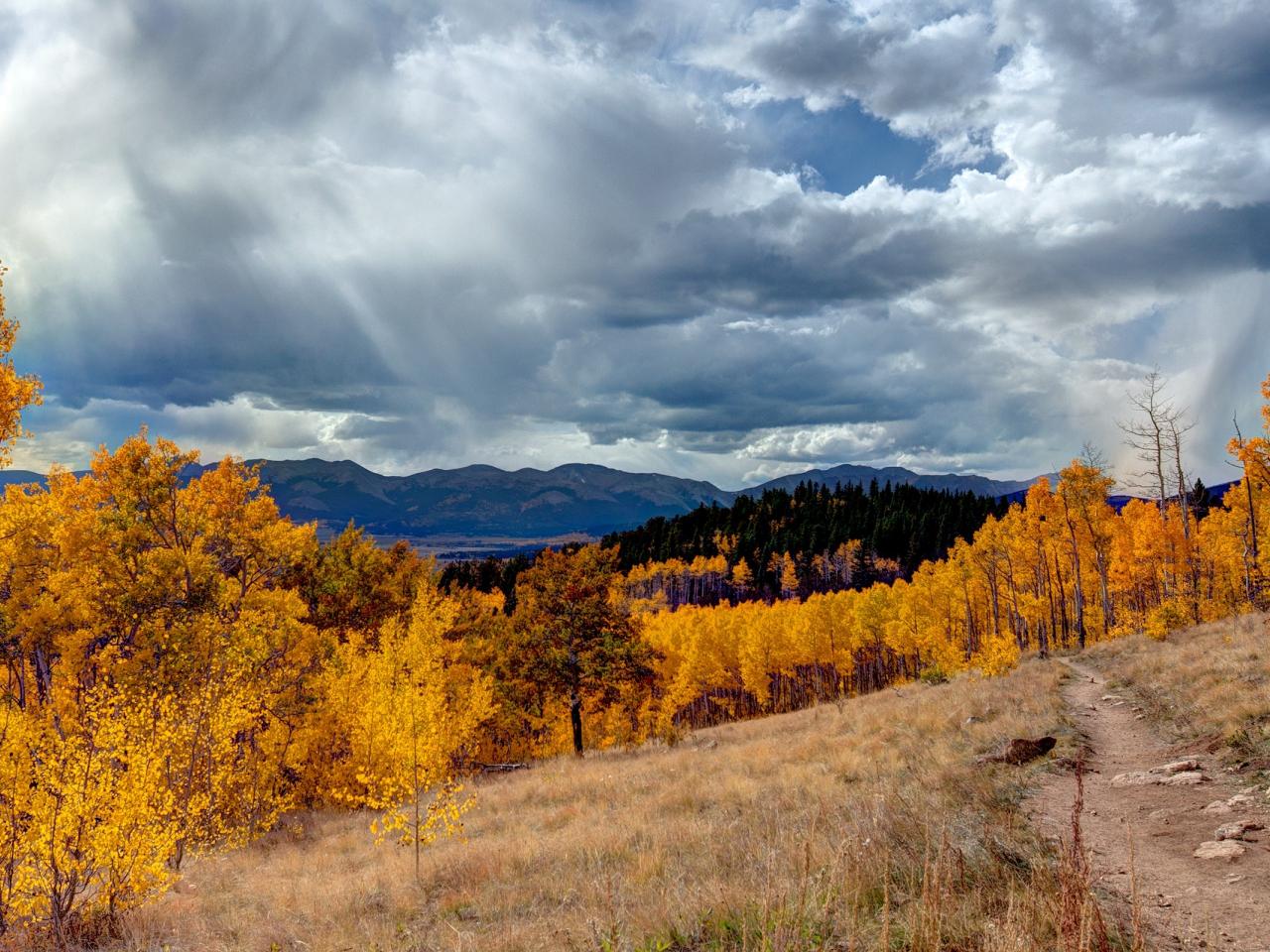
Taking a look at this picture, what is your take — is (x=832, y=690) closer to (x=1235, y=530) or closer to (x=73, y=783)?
(x=1235, y=530)

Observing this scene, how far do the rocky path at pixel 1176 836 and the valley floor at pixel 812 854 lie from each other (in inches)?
2.0

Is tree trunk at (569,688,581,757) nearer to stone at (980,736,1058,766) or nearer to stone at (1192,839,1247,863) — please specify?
stone at (980,736,1058,766)

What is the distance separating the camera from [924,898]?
4832 millimetres

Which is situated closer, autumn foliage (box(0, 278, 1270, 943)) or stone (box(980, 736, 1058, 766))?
autumn foliage (box(0, 278, 1270, 943))

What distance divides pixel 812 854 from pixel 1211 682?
17249mm

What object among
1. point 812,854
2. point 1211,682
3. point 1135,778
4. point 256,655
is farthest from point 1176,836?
point 256,655

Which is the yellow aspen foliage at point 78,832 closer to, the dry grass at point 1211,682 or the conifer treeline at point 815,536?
the dry grass at point 1211,682

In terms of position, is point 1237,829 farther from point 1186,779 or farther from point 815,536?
point 815,536

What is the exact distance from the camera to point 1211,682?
18922mm

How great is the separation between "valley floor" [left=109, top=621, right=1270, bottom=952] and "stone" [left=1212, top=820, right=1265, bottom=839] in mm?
348

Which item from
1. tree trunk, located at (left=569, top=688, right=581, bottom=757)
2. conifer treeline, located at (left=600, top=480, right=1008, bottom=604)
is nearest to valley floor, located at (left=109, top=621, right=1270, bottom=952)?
tree trunk, located at (left=569, top=688, right=581, bottom=757)

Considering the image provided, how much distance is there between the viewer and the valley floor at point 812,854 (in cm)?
632

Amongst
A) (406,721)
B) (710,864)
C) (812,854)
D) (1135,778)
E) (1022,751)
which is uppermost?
(812,854)

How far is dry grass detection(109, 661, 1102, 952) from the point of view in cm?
614
